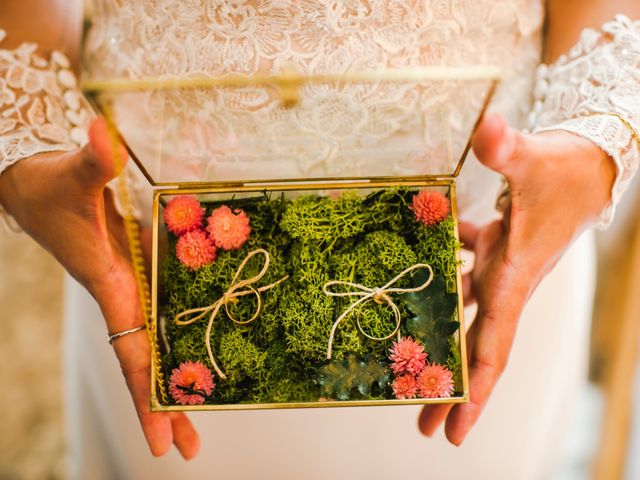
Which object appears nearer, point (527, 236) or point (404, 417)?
point (527, 236)

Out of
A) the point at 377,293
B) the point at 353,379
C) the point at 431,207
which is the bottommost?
the point at 353,379

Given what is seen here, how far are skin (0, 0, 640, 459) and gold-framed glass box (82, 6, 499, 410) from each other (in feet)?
0.21

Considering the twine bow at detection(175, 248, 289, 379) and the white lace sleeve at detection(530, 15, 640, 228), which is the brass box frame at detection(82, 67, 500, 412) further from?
the white lace sleeve at detection(530, 15, 640, 228)

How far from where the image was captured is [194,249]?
0.70 metres

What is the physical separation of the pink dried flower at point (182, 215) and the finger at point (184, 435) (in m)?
0.30

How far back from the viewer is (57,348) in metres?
1.69

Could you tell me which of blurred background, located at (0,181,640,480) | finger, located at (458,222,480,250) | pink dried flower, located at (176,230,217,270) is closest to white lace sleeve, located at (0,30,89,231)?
pink dried flower, located at (176,230,217,270)

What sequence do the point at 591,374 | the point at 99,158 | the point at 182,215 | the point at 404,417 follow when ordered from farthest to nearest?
the point at 591,374
the point at 404,417
the point at 182,215
the point at 99,158

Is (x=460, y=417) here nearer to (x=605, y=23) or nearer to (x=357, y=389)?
(x=357, y=389)

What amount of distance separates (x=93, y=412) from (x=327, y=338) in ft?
1.88

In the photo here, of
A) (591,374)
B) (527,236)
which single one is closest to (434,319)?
(527,236)

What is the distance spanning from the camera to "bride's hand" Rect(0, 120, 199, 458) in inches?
27.7

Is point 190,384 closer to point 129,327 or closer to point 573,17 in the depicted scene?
point 129,327

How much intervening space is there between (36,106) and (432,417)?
0.74m
